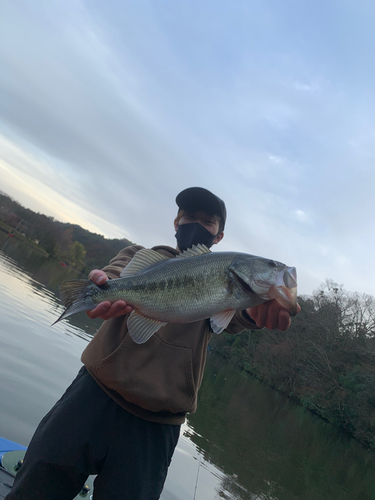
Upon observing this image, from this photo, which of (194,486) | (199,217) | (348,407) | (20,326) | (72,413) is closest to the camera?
(72,413)

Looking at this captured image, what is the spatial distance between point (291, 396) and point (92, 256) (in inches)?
2811

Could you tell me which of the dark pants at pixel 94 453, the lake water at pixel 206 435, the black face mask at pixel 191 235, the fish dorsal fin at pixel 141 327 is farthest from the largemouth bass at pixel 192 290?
the lake water at pixel 206 435

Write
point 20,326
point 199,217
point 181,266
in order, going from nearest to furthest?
point 181,266 < point 199,217 < point 20,326

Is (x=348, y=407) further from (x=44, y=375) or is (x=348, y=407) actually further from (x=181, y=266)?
(x=181, y=266)

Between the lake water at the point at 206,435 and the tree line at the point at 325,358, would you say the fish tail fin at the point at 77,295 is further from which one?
the tree line at the point at 325,358

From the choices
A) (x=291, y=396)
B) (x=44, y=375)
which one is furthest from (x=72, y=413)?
(x=291, y=396)

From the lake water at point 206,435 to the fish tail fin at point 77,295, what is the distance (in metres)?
4.98

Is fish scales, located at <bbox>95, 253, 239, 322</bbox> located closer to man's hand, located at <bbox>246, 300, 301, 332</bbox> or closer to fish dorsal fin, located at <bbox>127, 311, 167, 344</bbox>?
fish dorsal fin, located at <bbox>127, 311, 167, 344</bbox>

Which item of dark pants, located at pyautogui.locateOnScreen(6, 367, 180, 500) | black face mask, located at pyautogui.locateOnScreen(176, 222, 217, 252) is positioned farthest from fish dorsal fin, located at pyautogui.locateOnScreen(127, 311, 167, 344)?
black face mask, located at pyautogui.locateOnScreen(176, 222, 217, 252)

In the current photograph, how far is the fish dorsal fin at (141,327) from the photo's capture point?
263 cm

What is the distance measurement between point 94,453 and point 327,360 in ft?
140

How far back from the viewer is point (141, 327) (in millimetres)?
2686

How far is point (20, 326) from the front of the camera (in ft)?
44.1

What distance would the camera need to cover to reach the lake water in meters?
8.01
